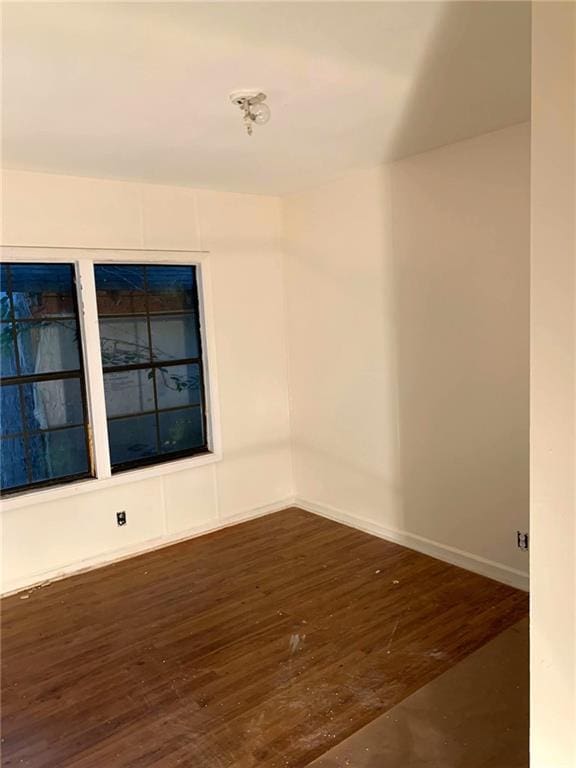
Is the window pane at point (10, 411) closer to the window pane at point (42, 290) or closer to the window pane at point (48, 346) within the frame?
the window pane at point (48, 346)

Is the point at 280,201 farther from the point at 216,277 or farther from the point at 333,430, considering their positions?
the point at 333,430

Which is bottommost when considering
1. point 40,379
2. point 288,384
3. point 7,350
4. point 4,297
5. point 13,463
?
point 13,463

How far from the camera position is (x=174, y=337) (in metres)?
4.35

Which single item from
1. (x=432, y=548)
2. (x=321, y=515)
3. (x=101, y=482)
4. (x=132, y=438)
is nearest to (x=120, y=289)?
(x=132, y=438)

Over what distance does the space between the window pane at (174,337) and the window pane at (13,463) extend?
109cm

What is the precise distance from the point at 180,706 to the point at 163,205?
3048mm

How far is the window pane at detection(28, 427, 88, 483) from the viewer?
12.4 feet

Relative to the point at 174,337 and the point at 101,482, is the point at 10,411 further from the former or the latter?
the point at 174,337

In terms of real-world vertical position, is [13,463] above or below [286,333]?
below

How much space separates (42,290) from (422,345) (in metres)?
2.42

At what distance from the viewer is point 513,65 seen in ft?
7.52

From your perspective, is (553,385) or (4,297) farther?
(4,297)

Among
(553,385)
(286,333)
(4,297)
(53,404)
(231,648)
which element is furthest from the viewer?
(286,333)

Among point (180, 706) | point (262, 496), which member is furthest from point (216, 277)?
point (180, 706)
